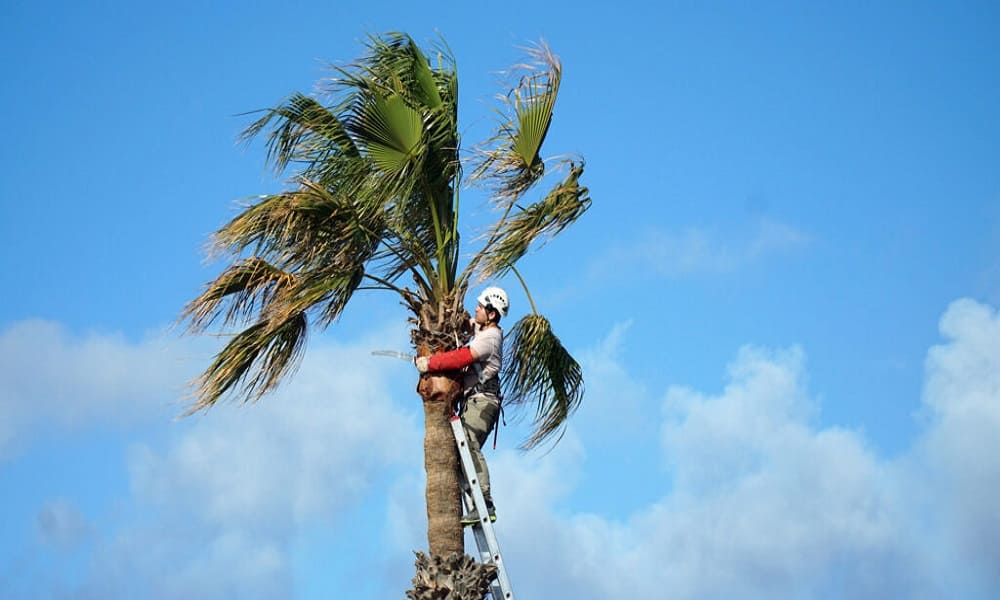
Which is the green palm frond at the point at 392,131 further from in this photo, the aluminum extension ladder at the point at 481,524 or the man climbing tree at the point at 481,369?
the aluminum extension ladder at the point at 481,524

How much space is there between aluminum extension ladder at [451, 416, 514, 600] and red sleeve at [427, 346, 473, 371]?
0.58 m

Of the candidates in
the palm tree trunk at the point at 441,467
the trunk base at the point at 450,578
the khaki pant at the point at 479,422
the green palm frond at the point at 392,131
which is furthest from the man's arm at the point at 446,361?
the green palm frond at the point at 392,131

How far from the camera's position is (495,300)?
49.9 ft

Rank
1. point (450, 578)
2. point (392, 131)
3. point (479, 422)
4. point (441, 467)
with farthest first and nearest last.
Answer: point (392, 131) < point (479, 422) < point (441, 467) < point (450, 578)

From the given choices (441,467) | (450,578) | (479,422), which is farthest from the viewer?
(479,422)

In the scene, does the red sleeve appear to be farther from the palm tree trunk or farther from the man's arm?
the palm tree trunk

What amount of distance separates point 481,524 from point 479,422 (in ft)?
3.65

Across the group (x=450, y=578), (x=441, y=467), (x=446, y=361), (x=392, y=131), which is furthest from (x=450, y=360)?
(x=392, y=131)

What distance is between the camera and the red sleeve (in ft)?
47.6

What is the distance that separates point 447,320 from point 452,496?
1.76 m

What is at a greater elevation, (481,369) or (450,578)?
(481,369)

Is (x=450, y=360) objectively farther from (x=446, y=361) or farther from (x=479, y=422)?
(x=479, y=422)

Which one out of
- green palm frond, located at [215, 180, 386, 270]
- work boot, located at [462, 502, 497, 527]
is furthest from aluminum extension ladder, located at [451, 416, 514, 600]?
green palm frond, located at [215, 180, 386, 270]

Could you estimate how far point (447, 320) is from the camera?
14758 millimetres
